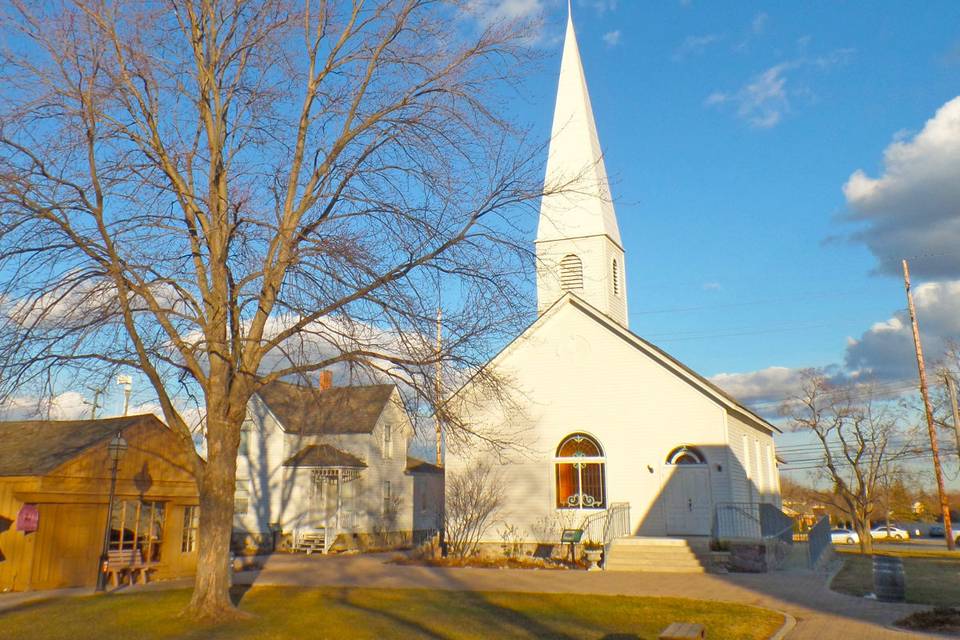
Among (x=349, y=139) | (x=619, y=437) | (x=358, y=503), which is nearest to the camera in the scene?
(x=349, y=139)

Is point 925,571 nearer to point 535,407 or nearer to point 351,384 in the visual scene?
point 535,407

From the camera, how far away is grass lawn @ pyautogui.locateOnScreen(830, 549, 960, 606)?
1455 centimetres

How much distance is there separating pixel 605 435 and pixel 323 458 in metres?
12.7

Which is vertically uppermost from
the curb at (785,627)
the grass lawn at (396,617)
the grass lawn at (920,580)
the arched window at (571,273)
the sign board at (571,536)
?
the arched window at (571,273)

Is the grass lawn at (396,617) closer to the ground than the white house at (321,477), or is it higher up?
closer to the ground

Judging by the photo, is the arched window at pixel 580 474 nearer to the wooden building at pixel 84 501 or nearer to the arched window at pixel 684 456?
the arched window at pixel 684 456

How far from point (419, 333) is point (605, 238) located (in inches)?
651

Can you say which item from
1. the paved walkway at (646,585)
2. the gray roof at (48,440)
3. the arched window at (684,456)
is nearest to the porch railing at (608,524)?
the arched window at (684,456)

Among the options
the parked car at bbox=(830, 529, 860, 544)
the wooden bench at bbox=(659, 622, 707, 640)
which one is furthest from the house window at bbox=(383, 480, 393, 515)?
the parked car at bbox=(830, 529, 860, 544)

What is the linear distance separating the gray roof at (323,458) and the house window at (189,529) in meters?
9.31

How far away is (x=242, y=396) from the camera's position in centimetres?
1230

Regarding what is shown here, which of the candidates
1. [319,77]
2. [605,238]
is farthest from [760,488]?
[319,77]

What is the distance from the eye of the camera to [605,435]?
2314cm

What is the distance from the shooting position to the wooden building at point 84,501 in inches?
659
